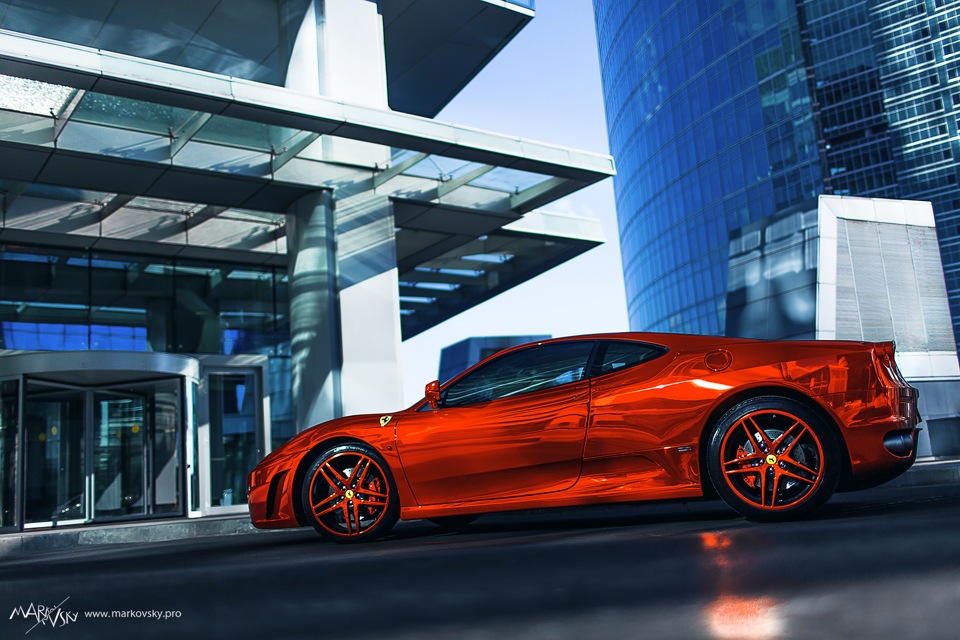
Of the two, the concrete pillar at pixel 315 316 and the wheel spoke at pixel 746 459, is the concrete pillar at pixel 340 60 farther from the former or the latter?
the wheel spoke at pixel 746 459

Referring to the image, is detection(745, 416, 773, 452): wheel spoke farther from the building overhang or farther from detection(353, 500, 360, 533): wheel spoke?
the building overhang

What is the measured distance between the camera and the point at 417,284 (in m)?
20.3

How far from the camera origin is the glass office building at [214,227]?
12.2m

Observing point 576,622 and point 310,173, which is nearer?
point 576,622

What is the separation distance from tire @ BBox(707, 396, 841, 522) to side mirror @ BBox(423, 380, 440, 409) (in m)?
1.76

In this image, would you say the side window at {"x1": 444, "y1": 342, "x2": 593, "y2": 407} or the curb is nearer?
the side window at {"x1": 444, "y1": 342, "x2": 593, "y2": 407}

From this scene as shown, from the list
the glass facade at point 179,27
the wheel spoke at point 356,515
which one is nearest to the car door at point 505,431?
the wheel spoke at point 356,515

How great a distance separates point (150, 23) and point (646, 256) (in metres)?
79.1

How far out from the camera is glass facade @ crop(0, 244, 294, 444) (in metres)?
15.0

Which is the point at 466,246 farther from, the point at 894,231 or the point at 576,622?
the point at 576,622

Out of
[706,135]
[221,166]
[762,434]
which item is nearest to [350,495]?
[762,434]

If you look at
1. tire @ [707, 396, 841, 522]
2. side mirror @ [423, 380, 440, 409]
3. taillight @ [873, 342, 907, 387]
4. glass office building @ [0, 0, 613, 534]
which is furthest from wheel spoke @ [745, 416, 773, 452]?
glass office building @ [0, 0, 613, 534]

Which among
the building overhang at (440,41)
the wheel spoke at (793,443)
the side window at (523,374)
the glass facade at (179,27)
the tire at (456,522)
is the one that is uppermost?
the building overhang at (440,41)

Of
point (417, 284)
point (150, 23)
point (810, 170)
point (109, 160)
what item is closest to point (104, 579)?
point (109, 160)
